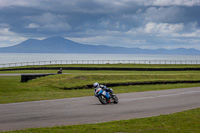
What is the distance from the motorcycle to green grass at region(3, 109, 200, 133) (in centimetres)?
576

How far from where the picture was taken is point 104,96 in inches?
747

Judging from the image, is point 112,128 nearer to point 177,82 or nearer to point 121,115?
point 121,115

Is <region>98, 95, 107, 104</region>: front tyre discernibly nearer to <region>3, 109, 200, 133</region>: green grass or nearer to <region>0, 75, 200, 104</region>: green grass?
<region>3, 109, 200, 133</region>: green grass

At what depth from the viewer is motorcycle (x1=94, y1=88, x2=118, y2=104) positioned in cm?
1864

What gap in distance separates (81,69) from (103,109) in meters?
49.7

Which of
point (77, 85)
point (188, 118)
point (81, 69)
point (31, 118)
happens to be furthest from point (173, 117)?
point (81, 69)

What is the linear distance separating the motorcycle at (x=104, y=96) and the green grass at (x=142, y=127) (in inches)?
227

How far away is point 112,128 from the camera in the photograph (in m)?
11.2

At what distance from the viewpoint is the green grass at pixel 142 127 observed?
420 inches

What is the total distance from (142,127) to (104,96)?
7.80 m

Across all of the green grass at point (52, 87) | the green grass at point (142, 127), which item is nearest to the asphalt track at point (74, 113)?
the green grass at point (142, 127)

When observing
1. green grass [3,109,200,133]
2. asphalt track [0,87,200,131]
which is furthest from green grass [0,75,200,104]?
green grass [3,109,200,133]

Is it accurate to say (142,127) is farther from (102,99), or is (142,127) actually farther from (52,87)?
(52,87)

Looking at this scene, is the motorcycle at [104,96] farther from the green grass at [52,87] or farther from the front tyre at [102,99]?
the green grass at [52,87]
